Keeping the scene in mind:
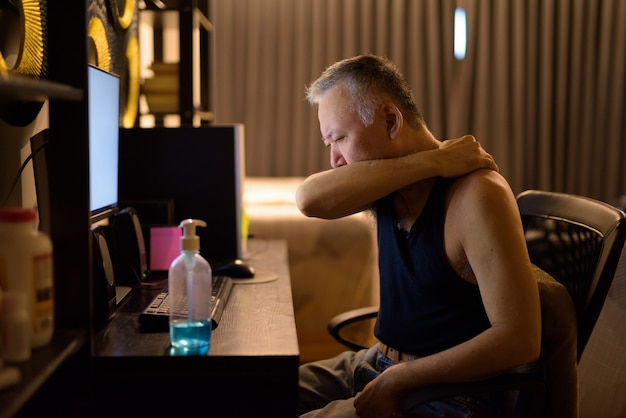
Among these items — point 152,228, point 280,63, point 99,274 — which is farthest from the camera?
point 280,63

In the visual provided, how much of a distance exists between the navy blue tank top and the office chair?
0.46 ft

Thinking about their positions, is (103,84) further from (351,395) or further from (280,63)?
(280,63)

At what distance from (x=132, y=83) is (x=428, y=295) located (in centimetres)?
172

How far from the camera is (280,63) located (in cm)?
391

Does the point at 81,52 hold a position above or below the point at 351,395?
above

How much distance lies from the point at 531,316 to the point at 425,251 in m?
0.26

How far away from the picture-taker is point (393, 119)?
151cm


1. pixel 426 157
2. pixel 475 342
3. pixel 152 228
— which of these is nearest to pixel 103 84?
pixel 152 228

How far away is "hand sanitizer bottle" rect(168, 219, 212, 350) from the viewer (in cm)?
124

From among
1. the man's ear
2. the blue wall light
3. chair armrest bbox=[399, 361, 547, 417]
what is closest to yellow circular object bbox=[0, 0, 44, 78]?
the man's ear

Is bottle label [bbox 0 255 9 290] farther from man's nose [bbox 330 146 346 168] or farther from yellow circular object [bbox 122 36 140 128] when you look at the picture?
yellow circular object [bbox 122 36 140 128]

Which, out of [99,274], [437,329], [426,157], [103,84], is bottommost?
[437,329]

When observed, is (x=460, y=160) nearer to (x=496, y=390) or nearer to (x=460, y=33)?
(x=496, y=390)

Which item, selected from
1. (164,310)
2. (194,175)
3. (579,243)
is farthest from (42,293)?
(194,175)
